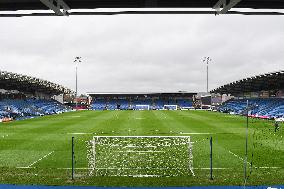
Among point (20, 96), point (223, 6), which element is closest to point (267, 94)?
point (20, 96)

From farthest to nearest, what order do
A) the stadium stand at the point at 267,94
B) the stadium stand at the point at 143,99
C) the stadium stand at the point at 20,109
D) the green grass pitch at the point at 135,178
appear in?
the stadium stand at the point at 143,99 < the stadium stand at the point at 20,109 < the stadium stand at the point at 267,94 < the green grass pitch at the point at 135,178

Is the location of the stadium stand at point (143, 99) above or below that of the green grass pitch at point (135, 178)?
above

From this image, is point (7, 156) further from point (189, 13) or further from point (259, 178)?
point (189, 13)

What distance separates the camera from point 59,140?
27.6 meters

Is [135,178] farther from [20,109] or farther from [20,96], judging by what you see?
[20,96]

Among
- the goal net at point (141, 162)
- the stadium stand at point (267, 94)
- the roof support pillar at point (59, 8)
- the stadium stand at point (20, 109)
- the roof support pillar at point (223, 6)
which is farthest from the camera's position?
the stadium stand at point (20, 109)

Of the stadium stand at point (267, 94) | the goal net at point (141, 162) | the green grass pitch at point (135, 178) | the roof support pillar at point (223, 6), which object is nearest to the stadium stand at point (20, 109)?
the green grass pitch at point (135, 178)

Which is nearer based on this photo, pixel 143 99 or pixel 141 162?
pixel 141 162

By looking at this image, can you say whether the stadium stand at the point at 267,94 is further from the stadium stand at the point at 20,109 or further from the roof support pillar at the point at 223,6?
the roof support pillar at the point at 223,6

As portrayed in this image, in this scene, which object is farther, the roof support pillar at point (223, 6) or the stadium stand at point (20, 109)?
the stadium stand at point (20, 109)

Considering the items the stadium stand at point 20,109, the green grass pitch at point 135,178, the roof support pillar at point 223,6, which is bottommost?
the green grass pitch at point 135,178

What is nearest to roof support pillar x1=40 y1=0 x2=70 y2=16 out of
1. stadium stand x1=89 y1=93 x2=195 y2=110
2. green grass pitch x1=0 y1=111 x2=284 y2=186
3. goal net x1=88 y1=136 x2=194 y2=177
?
green grass pitch x1=0 y1=111 x2=284 y2=186

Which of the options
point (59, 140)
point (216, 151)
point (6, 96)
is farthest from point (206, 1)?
point (6, 96)

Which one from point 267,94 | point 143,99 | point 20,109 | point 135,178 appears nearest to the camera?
point 135,178
